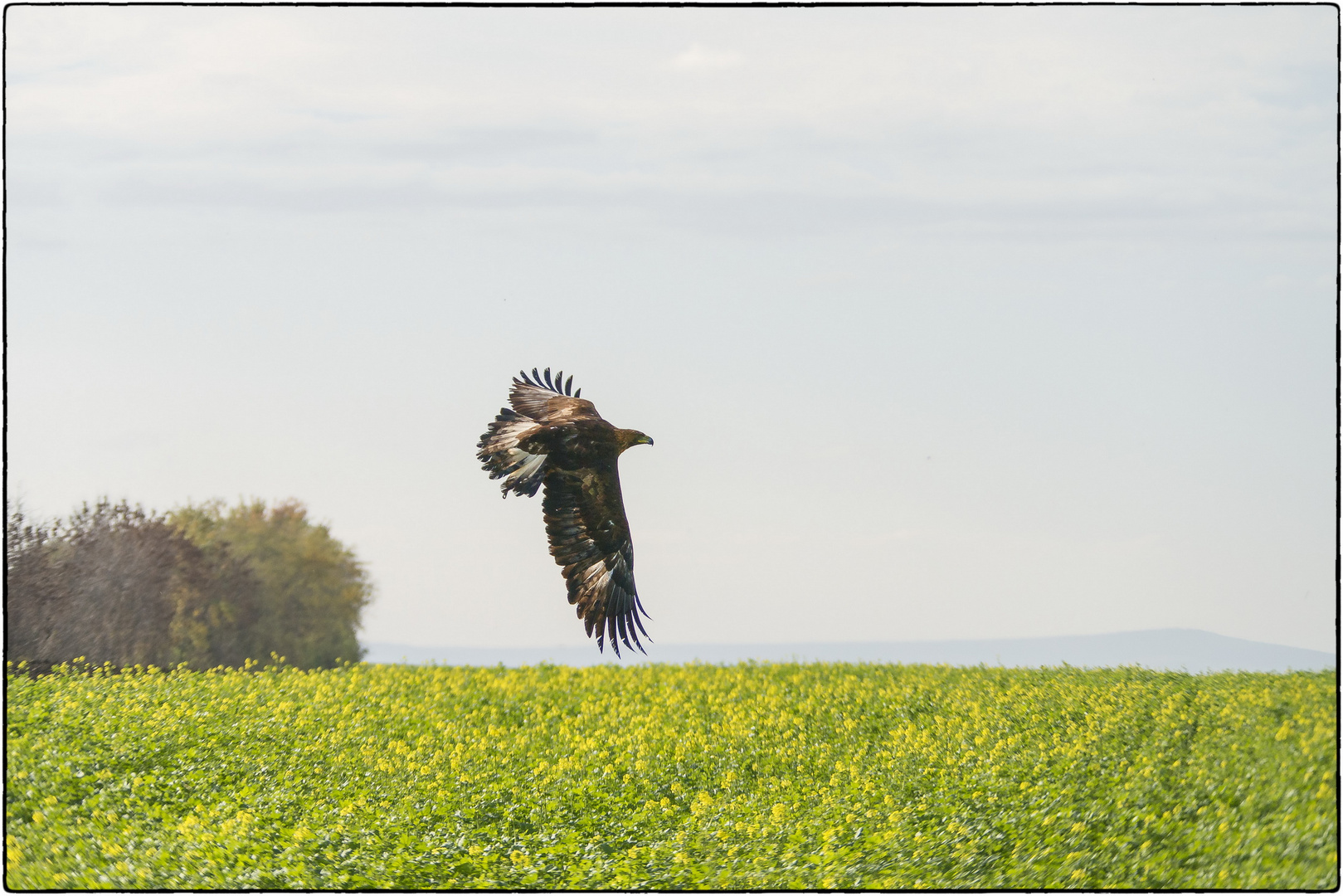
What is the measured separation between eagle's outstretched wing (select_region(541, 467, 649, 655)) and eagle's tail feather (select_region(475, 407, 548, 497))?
0.16 metres

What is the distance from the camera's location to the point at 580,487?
11.5 meters

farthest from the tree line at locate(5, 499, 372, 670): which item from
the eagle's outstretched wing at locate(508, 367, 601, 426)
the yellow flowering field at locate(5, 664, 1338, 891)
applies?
the eagle's outstretched wing at locate(508, 367, 601, 426)

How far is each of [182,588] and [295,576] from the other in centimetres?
469

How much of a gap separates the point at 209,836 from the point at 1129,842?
9059mm

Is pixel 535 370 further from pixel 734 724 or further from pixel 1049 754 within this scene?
pixel 1049 754

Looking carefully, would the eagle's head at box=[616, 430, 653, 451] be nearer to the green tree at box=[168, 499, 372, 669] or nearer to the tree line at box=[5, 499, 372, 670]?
the tree line at box=[5, 499, 372, 670]

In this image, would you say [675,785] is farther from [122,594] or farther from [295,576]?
[295,576]

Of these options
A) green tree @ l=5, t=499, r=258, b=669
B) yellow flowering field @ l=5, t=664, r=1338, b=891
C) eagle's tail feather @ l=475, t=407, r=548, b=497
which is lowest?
yellow flowering field @ l=5, t=664, r=1338, b=891

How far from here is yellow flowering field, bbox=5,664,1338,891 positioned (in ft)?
36.6

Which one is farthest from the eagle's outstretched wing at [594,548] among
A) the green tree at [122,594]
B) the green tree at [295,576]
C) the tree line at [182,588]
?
the green tree at [295,576]

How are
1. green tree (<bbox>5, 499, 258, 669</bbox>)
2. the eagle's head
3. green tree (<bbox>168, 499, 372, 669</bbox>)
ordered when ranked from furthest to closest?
green tree (<bbox>168, 499, 372, 669</bbox>), green tree (<bbox>5, 499, 258, 669</bbox>), the eagle's head

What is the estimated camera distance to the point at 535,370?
1265 cm

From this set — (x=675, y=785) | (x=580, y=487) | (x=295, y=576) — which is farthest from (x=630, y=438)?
(x=295, y=576)

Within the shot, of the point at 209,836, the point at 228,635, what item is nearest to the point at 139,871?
the point at 209,836
